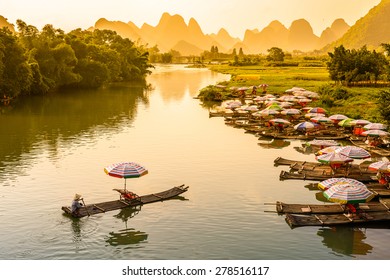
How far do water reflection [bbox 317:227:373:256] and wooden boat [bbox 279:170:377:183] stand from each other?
7728mm

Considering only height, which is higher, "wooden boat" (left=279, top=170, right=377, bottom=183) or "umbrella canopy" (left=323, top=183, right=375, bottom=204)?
"umbrella canopy" (left=323, top=183, right=375, bottom=204)

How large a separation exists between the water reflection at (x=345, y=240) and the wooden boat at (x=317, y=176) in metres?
7.73

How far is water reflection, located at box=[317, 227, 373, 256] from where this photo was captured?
70.3 feet

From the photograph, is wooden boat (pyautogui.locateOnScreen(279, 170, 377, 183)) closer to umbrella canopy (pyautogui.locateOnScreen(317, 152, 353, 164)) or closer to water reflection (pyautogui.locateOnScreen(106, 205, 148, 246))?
umbrella canopy (pyautogui.locateOnScreen(317, 152, 353, 164))

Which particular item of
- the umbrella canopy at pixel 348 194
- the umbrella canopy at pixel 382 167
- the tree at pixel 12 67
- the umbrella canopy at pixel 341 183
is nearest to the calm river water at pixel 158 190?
the umbrella canopy at pixel 348 194

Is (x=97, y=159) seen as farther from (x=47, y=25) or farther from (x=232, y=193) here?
(x=47, y=25)

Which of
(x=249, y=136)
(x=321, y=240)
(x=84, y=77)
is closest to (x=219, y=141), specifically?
(x=249, y=136)

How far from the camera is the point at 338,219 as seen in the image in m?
23.8

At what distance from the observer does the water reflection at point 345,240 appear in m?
21.4

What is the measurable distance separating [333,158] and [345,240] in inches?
354

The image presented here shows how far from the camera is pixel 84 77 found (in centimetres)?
9019

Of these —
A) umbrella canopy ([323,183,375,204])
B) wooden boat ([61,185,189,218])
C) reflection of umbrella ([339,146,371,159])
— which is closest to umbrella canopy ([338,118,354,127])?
reflection of umbrella ([339,146,371,159])

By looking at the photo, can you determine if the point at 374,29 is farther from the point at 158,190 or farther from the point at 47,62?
the point at 158,190

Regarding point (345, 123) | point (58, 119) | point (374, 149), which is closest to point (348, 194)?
point (374, 149)
